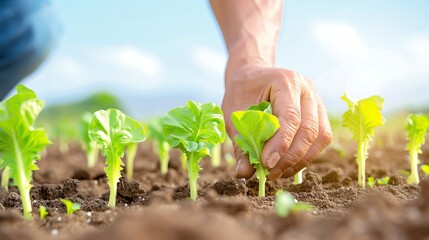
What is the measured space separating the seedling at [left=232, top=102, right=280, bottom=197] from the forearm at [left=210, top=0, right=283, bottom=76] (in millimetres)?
887

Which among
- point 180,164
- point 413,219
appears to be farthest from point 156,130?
point 413,219

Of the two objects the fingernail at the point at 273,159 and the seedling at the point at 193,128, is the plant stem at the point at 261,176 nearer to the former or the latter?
the fingernail at the point at 273,159

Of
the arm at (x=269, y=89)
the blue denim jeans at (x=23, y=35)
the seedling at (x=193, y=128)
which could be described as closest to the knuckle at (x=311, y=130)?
the arm at (x=269, y=89)

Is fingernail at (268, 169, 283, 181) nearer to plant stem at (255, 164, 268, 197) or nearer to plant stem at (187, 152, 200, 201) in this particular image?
plant stem at (255, 164, 268, 197)

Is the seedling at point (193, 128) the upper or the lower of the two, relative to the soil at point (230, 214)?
upper

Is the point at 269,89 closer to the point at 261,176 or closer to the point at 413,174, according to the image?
the point at 261,176

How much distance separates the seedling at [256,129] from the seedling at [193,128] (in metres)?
0.12

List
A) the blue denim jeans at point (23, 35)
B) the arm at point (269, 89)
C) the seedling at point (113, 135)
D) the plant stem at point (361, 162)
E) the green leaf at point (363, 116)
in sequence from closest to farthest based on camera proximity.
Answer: the seedling at point (113, 135)
the arm at point (269, 89)
the green leaf at point (363, 116)
the plant stem at point (361, 162)
the blue denim jeans at point (23, 35)

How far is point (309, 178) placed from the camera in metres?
3.80

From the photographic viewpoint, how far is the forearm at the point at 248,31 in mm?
4375

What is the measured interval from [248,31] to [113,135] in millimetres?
1611

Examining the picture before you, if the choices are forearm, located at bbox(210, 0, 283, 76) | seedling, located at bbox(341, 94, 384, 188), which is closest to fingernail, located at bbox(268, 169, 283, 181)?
seedling, located at bbox(341, 94, 384, 188)

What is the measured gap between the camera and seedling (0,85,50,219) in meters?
2.74

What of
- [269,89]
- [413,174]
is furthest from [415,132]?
[269,89]
